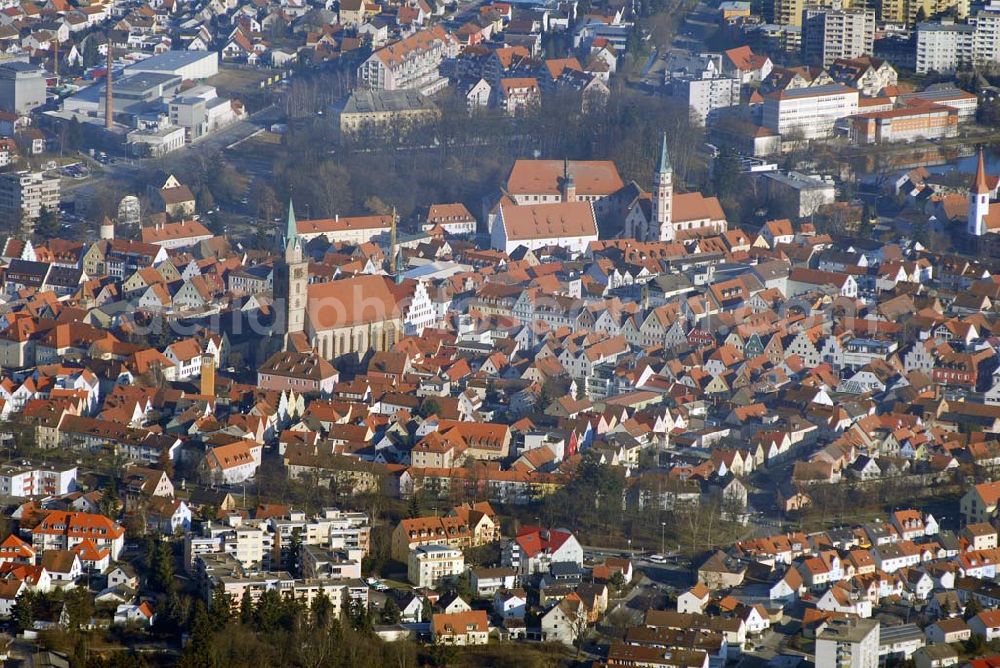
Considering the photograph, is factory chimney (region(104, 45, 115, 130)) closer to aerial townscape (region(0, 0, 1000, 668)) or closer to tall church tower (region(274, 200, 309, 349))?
aerial townscape (region(0, 0, 1000, 668))

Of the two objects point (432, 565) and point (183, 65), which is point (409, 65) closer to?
point (183, 65)

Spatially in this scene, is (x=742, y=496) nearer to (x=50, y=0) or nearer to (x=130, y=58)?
(x=130, y=58)

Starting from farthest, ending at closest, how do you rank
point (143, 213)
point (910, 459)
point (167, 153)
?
1. point (167, 153)
2. point (143, 213)
3. point (910, 459)

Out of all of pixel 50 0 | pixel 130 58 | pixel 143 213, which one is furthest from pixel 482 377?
pixel 50 0

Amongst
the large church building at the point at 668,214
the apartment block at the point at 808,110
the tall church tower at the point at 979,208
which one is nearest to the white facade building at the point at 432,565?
the large church building at the point at 668,214

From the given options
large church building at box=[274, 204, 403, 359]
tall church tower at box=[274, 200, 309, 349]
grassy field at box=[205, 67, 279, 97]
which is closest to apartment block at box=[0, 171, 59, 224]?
grassy field at box=[205, 67, 279, 97]

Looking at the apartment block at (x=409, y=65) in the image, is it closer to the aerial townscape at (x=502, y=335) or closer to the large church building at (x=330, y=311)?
the aerial townscape at (x=502, y=335)

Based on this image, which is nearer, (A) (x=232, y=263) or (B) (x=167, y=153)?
A: (A) (x=232, y=263)

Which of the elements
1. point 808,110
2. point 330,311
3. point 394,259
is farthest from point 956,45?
point 330,311
